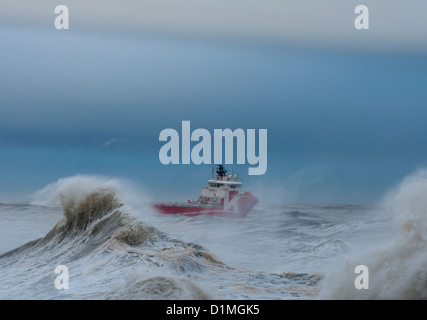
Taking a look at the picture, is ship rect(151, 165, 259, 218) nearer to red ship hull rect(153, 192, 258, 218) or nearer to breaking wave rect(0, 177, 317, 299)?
red ship hull rect(153, 192, 258, 218)

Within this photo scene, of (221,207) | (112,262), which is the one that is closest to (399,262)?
(221,207)

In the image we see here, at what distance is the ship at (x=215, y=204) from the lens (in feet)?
30.4

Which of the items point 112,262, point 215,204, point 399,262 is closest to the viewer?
point 399,262

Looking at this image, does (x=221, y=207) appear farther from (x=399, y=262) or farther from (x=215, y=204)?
(x=399, y=262)

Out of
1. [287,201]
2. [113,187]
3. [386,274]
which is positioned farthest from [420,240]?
[113,187]

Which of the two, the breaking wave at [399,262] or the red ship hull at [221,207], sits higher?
the red ship hull at [221,207]

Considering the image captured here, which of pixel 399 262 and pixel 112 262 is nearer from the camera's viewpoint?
pixel 399 262

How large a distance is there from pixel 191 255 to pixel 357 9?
13.4 feet

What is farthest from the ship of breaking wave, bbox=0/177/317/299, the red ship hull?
breaking wave, bbox=0/177/317/299

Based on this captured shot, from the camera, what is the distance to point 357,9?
8734mm

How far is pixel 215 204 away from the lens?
944 cm

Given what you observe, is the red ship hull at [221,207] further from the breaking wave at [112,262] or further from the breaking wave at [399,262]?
the breaking wave at [399,262]

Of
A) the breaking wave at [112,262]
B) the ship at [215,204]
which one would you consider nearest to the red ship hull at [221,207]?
the ship at [215,204]
